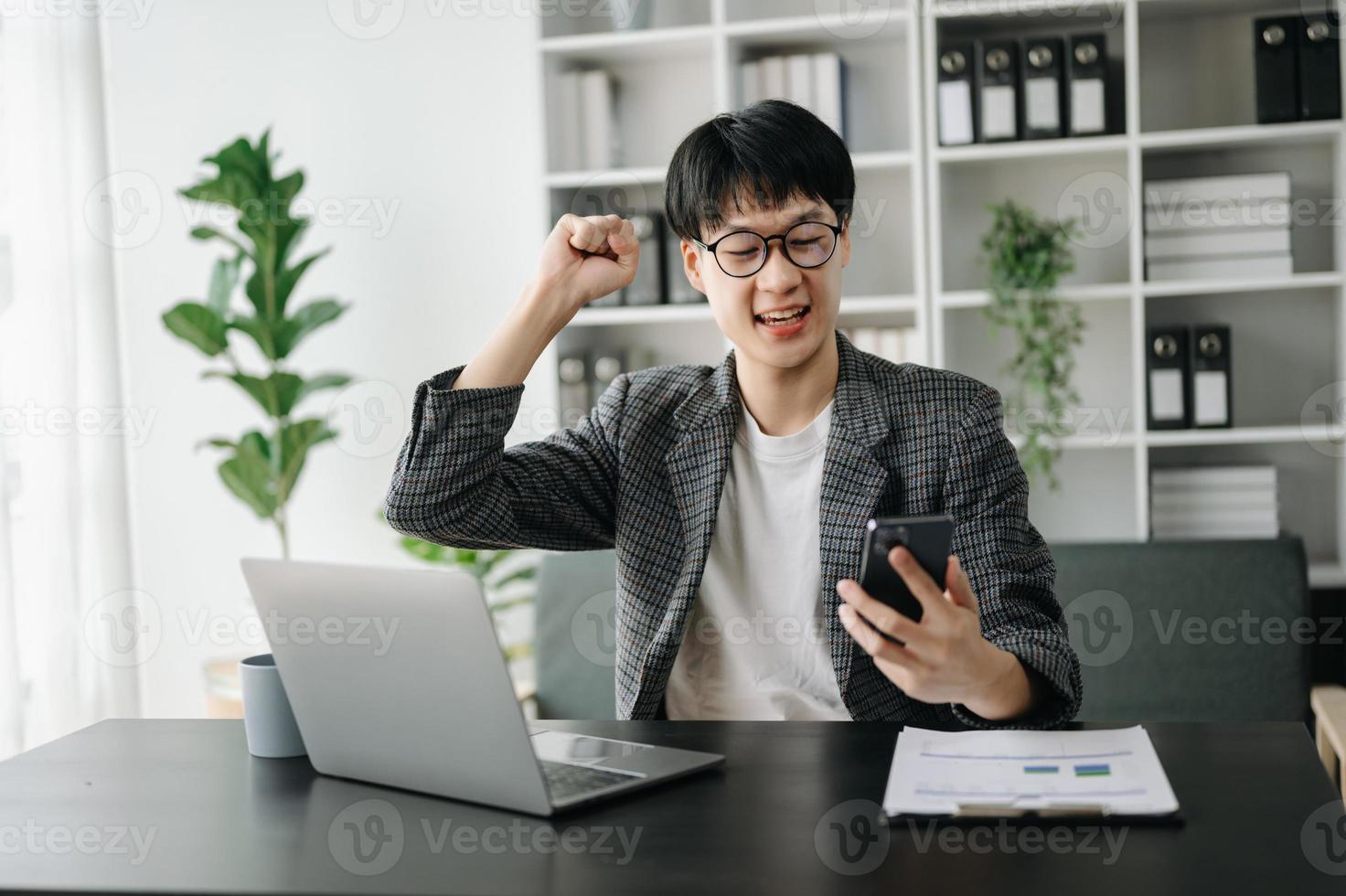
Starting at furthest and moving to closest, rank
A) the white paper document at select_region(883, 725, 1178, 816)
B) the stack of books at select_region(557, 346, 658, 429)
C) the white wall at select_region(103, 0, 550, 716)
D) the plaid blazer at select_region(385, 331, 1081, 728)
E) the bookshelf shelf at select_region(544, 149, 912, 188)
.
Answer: the white wall at select_region(103, 0, 550, 716)
the stack of books at select_region(557, 346, 658, 429)
the bookshelf shelf at select_region(544, 149, 912, 188)
the plaid blazer at select_region(385, 331, 1081, 728)
the white paper document at select_region(883, 725, 1178, 816)

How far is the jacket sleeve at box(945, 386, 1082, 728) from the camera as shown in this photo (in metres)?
1.23

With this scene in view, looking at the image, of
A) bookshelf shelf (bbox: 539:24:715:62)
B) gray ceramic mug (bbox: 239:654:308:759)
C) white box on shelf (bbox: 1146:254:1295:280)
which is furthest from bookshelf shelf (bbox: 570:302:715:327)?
gray ceramic mug (bbox: 239:654:308:759)

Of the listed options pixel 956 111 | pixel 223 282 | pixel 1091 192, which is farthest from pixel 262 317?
pixel 1091 192

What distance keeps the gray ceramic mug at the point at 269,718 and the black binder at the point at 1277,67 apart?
252 cm

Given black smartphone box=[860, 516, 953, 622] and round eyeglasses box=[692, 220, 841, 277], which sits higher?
round eyeglasses box=[692, 220, 841, 277]

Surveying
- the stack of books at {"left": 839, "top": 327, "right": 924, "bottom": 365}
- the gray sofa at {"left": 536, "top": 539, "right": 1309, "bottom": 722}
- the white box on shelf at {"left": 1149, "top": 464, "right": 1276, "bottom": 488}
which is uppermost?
the stack of books at {"left": 839, "top": 327, "right": 924, "bottom": 365}

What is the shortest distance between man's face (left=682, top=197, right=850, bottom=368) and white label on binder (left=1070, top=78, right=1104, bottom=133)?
1545 mm

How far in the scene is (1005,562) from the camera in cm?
142

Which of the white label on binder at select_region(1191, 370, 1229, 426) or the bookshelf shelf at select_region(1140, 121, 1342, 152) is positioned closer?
the bookshelf shelf at select_region(1140, 121, 1342, 152)

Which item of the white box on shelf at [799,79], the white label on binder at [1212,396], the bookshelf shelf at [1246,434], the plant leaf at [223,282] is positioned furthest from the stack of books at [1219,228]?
the plant leaf at [223,282]

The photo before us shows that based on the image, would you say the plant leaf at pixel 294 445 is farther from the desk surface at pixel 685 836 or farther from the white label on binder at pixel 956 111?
the desk surface at pixel 685 836

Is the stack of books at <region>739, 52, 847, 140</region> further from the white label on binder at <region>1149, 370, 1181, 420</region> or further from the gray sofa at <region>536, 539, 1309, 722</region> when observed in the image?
the gray sofa at <region>536, 539, 1309, 722</region>

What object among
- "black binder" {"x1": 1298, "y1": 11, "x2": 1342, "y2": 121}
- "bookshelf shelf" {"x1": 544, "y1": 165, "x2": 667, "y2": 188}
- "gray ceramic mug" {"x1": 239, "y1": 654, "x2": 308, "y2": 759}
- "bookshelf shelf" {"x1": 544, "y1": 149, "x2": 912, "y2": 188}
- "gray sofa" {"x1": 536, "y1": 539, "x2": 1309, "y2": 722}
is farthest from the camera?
"bookshelf shelf" {"x1": 544, "y1": 165, "x2": 667, "y2": 188}

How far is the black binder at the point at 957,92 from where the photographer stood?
2.91 metres
